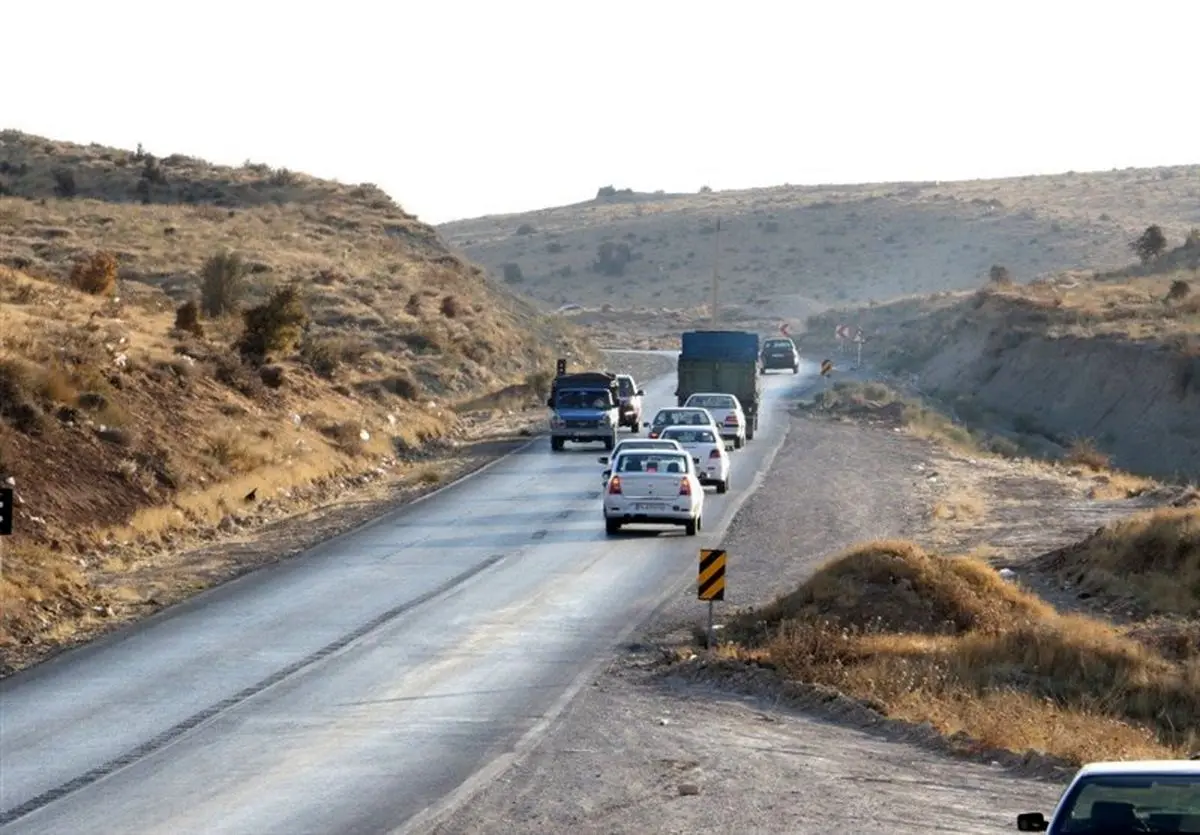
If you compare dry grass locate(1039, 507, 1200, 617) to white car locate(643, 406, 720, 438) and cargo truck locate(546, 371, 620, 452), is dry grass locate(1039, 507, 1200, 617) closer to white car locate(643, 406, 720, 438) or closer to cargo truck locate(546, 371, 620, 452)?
white car locate(643, 406, 720, 438)

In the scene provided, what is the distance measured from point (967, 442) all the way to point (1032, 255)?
109m

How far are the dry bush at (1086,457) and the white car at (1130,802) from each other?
156 ft

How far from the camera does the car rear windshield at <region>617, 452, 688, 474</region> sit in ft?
120

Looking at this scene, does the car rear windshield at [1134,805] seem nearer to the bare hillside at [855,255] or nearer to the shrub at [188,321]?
the shrub at [188,321]

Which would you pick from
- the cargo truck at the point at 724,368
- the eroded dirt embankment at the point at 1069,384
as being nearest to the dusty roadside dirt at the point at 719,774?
the eroded dirt embankment at the point at 1069,384

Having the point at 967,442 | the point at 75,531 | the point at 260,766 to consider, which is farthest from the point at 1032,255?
the point at 260,766

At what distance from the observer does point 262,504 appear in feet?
132

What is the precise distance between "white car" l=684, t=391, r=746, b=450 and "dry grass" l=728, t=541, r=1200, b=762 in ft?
94.7

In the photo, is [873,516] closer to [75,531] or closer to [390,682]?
[75,531]

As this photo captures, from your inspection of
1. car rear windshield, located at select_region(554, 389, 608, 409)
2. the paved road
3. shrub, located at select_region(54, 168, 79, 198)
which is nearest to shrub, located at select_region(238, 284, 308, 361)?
car rear windshield, located at select_region(554, 389, 608, 409)

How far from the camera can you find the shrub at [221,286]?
66500mm

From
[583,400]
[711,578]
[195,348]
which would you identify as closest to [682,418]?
[583,400]

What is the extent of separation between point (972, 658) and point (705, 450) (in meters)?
21.3

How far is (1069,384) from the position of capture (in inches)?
2879
